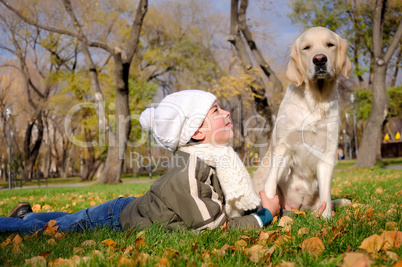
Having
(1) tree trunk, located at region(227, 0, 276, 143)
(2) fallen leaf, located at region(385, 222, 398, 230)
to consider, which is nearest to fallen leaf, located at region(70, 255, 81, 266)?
(2) fallen leaf, located at region(385, 222, 398, 230)

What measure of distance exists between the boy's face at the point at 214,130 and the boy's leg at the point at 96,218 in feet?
3.20

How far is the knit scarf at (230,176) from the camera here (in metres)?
2.61

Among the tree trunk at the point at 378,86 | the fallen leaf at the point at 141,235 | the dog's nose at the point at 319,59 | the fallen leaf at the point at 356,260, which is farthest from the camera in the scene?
the tree trunk at the point at 378,86

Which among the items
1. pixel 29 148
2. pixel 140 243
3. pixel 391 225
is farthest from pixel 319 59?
pixel 29 148

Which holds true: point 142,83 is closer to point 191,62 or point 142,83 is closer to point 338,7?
point 191,62

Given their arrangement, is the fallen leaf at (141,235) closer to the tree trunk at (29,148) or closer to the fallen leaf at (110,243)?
the fallen leaf at (110,243)

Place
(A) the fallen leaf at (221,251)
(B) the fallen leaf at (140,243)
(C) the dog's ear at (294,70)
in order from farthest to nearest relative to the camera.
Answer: (C) the dog's ear at (294,70) < (B) the fallen leaf at (140,243) < (A) the fallen leaf at (221,251)

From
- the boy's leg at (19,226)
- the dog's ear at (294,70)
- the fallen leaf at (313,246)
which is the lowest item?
the boy's leg at (19,226)

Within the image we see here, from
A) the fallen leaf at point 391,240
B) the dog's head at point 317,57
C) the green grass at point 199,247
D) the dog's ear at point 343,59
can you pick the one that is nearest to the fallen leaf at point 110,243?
the green grass at point 199,247

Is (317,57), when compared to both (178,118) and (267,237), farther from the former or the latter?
(267,237)

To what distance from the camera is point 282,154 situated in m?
3.49

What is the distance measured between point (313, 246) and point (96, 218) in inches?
77.0

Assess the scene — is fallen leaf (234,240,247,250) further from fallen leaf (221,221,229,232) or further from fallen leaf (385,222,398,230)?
fallen leaf (385,222,398,230)

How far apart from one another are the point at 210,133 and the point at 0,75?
2735cm
